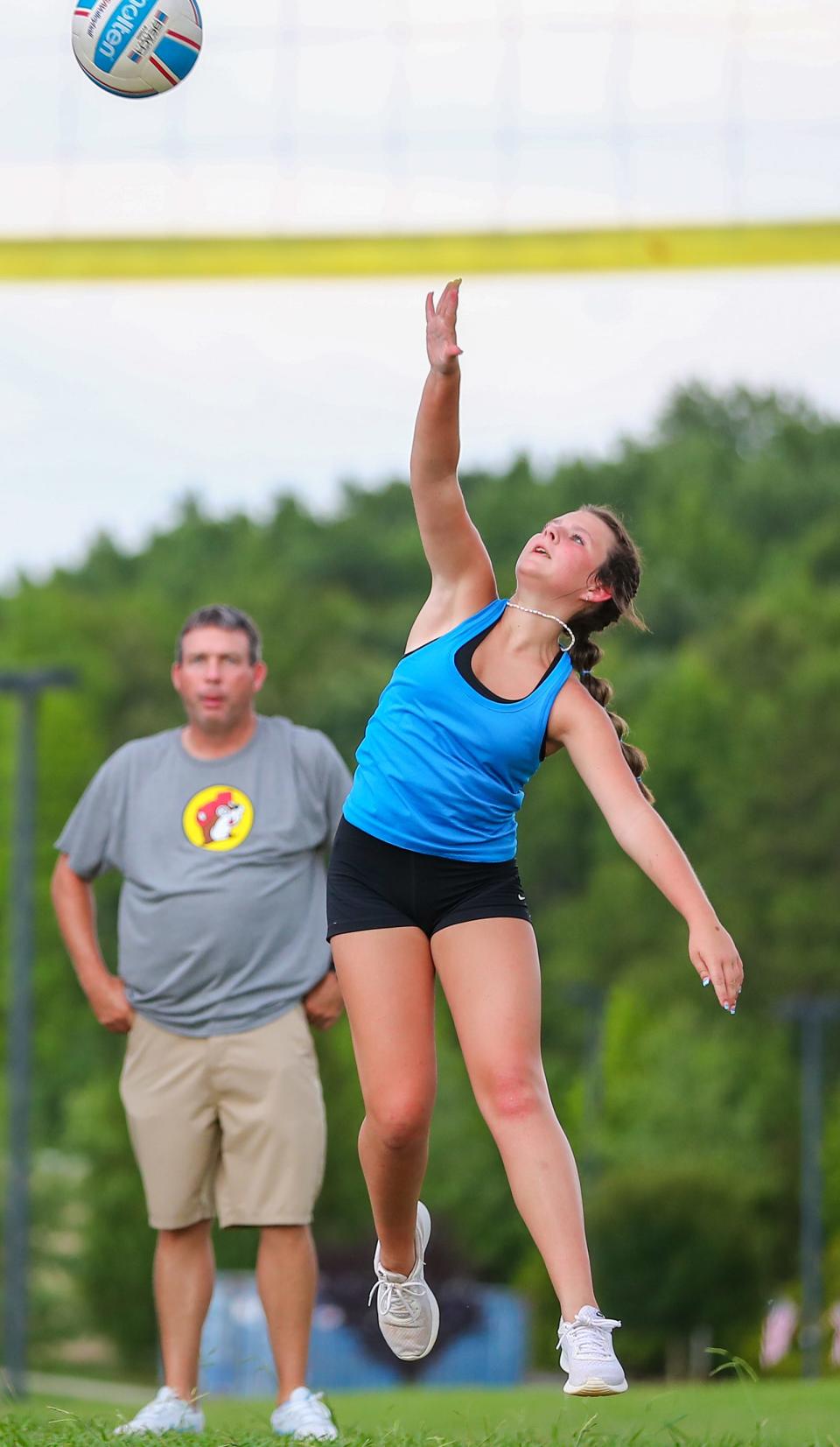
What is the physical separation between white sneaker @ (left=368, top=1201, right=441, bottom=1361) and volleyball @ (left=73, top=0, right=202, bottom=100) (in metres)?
3.51

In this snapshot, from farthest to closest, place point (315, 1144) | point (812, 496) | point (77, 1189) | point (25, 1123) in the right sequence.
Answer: point (812, 496) → point (77, 1189) → point (25, 1123) → point (315, 1144)

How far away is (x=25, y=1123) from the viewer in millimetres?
18672

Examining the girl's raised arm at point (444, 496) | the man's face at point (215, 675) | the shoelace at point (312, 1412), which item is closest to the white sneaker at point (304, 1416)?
the shoelace at point (312, 1412)

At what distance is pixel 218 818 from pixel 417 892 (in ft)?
4.20

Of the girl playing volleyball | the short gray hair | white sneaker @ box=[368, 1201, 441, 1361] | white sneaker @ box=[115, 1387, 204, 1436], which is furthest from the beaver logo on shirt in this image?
white sneaker @ box=[115, 1387, 204, 1436]

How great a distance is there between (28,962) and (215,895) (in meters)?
13.7

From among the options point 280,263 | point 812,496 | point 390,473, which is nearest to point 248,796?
point 280,263

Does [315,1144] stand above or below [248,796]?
below

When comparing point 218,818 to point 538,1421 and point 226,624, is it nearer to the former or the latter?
point 226,624

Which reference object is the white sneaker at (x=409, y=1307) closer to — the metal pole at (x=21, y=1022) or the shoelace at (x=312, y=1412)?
the shoelace at (x=312, y=1412)

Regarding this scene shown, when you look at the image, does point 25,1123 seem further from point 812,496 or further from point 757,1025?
point 812,496

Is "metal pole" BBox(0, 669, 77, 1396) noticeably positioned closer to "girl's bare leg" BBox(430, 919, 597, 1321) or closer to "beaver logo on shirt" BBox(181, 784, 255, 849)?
"beaver logo on shirt" BBox(181, 784, 255, 849)

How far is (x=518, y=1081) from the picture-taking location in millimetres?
4672

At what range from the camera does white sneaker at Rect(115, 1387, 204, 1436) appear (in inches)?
214
